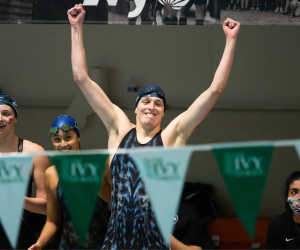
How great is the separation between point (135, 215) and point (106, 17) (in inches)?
→ 74.9

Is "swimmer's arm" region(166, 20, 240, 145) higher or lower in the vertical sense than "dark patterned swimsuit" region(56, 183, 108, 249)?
higher

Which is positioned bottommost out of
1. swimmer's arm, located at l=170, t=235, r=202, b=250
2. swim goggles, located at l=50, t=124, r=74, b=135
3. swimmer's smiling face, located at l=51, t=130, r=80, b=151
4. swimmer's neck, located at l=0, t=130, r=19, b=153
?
swimmer's arm, located at l=170, t=235, r=202, b=250

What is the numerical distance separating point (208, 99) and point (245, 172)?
0.62 m

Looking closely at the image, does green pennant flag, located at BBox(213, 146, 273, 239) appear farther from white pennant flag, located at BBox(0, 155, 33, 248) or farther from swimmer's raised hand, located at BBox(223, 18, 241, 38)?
white pennant flag, located at BBox(0, 155, 33, 248)

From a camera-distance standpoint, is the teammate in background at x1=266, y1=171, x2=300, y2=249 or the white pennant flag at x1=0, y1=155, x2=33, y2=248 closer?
the white pennant flag at x1=0, y1=155, x2=33, y2=248

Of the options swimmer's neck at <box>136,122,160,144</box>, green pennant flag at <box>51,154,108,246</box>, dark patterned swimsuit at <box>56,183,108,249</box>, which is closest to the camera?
green pennant flag at <box>51,154,108,246</box>

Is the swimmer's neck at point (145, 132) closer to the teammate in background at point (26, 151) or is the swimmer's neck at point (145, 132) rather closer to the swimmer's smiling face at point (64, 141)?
the swimmer's smiling face at point (64, 141)

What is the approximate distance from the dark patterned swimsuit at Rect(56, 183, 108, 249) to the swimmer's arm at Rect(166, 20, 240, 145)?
2.91ft

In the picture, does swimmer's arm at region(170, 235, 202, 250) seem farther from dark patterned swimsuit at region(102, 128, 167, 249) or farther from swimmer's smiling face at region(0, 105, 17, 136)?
swimmer's smiling face at region(0, 105, 17, 136)

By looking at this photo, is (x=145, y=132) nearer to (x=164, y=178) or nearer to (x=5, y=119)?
(x=164, y=178)

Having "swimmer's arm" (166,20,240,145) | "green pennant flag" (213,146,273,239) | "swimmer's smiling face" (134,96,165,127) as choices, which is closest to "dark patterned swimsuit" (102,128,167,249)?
"swimmer's smiling face" (134,96,165,127)

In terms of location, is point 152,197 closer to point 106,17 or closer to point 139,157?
point 139,157

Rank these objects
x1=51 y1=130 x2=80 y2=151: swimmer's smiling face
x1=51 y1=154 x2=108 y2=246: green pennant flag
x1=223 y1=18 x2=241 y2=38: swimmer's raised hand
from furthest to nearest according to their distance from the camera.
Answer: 1. x1=51 y1=130 x2=80 y2=151: swimmer's smiling face
2. x1=223 y1=18 x2=241 y2=38: swimmer's raised hand
3. x1=51 y1=154 x2=108 y2=246: green pennant flag

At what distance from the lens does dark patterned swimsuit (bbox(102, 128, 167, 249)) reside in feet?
10.3
